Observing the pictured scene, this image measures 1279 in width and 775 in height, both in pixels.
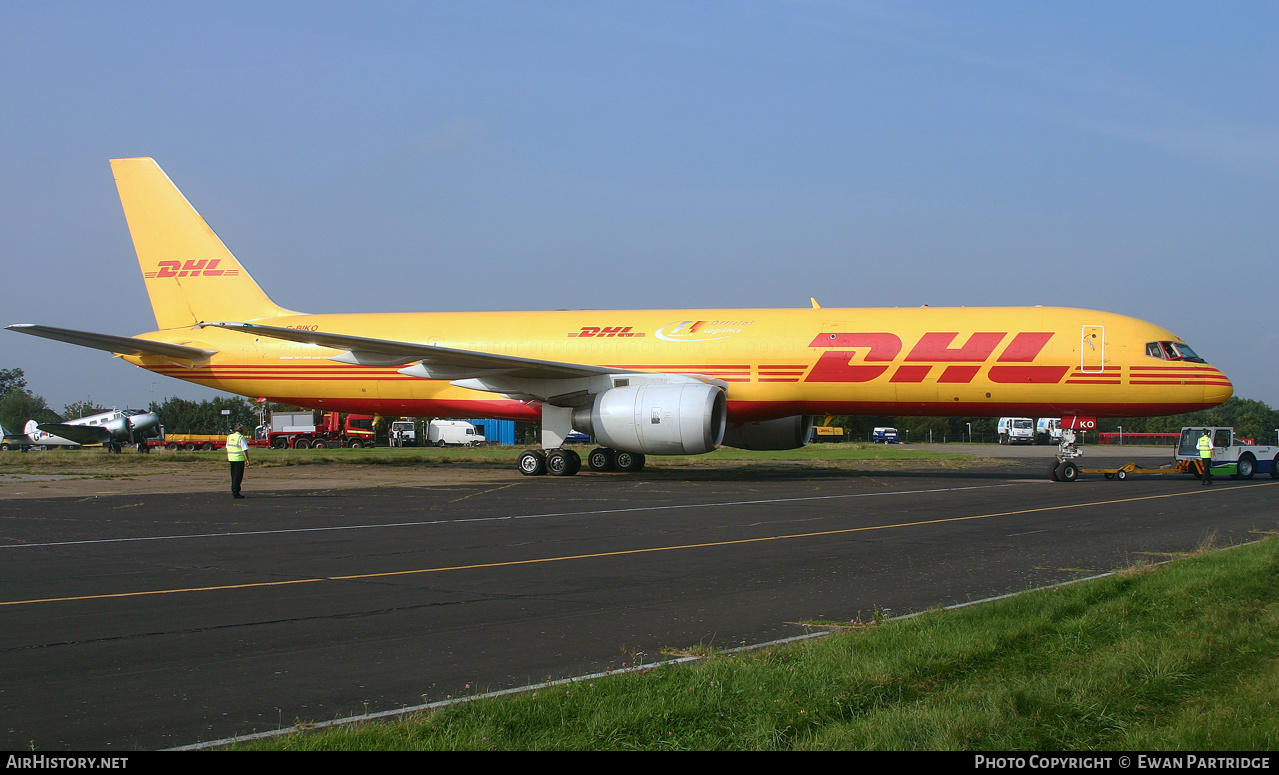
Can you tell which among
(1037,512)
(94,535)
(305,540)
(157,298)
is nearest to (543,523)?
(305,540)

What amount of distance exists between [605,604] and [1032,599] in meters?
3.32

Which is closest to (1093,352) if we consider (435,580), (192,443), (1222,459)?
(1222,459)

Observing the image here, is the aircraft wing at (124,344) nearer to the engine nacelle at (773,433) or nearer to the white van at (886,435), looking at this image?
the engine nacelle at (773,433)

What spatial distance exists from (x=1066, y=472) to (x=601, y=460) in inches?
454

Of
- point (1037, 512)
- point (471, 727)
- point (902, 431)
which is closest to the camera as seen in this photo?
point (471, 727)

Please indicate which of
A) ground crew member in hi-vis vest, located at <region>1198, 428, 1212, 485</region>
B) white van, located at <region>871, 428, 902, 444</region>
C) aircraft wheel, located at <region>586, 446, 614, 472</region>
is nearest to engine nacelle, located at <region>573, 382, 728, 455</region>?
aircraft wheel, located at <region>586, 446, 614, 472</region>

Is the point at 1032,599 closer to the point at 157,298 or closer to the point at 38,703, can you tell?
the point at 38,703

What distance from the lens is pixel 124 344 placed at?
25.2 meters

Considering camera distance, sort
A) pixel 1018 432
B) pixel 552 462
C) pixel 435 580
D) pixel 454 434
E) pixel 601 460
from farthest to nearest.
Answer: pixel 1018 432 < pixel 454 434 < pixel 601 460 < pixel 552 462 < pixel 435 580

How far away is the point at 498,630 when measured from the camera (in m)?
6.54

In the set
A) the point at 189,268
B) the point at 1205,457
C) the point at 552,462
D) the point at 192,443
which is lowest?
the point at 192,443

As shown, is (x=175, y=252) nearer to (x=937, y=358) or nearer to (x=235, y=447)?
(x=235, y=447)

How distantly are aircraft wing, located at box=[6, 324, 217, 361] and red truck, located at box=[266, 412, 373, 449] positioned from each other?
87.3 feet
